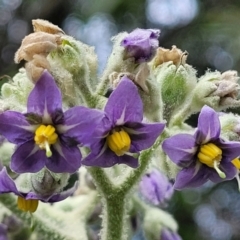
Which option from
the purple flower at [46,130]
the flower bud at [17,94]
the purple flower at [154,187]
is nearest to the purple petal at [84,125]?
the purple flower at [46,130]

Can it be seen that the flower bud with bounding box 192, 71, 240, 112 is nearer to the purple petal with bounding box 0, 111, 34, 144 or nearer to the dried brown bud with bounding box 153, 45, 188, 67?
the dried brown bud with bounding box 153, 45, 188, 67

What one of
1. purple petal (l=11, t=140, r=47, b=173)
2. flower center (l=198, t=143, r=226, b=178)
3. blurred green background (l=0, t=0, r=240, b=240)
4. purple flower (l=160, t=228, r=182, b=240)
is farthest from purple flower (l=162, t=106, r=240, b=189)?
blurred green background (l=0, t=0, r=240, b=240)

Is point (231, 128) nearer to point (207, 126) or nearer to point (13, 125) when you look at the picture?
point (207, 126)

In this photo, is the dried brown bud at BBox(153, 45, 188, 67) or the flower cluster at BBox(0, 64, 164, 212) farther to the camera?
the dried brown bud at BBox(153, 45, 188, 67)

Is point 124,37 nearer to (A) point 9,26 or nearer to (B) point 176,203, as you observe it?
(B) point 176,203

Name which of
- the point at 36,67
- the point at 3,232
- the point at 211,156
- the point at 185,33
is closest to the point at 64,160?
the point at 36,67

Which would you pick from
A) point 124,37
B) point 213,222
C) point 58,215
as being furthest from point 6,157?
point 213,222
